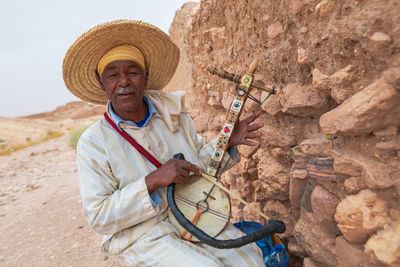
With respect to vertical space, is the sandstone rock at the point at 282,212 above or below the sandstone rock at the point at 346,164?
below

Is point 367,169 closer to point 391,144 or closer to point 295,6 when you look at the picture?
point 391,144

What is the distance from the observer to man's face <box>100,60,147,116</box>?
5.24ft

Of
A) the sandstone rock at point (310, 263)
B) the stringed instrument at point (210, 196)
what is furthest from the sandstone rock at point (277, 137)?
the sandstone rock at point (310, 263)

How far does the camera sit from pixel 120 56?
162cm

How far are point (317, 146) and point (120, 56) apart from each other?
1.28 m

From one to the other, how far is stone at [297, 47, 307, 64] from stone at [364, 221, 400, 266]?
89 centimetres

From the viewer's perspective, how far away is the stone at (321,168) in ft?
4.28

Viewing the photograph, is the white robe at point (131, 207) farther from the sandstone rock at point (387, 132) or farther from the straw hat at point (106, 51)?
the sandstone rock at point (387, 132)

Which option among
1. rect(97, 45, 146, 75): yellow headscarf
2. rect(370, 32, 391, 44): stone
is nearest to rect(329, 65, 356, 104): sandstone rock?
rect(370, 32, 391, 44): stone

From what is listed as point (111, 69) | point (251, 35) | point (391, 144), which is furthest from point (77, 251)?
point (391, 144)

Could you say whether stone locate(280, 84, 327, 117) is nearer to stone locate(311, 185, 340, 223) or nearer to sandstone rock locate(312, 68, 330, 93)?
sandstone rock locate(312, 68, 330, 93)

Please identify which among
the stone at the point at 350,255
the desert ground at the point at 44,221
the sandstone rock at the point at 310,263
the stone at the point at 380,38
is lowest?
the desert ground at the point at 44,221

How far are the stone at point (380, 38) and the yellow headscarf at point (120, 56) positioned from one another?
1274 mm

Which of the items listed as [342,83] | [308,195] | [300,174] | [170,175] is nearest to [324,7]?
[342,83]
